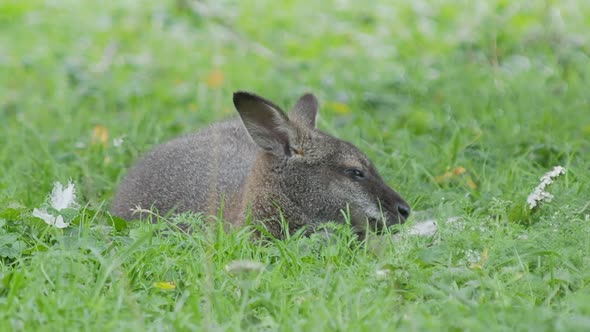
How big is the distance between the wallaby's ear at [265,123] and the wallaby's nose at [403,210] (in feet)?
2.16

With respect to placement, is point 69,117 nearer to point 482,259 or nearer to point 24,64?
point 24,64

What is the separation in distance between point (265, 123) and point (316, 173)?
0.38m

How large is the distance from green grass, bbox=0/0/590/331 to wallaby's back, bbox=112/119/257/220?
9.7 inches

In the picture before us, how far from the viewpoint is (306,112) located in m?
5.98

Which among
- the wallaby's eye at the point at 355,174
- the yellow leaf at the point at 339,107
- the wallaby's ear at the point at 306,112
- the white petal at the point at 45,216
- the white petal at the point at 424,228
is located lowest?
the yellow leaf at the point at 339,107

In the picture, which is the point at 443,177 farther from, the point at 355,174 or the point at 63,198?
the point at 63,198

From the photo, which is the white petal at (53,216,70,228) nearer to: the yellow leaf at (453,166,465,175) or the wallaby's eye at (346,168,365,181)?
the wallaby's eye at (346,168,365,181)

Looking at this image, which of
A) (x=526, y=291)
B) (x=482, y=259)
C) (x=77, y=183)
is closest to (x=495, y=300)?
(x=526, y=291)

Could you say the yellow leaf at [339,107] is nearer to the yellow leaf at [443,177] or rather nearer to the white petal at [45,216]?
the yellow leaf at [443,177]

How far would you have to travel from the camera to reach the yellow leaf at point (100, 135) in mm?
6919

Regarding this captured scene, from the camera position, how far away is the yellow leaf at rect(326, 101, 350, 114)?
25.2 feet

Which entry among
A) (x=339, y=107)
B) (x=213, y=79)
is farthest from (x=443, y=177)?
(x=213, y=79)

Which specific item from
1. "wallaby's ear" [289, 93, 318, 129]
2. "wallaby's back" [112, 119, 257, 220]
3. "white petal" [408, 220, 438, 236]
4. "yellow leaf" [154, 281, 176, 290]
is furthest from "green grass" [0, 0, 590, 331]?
"wallaby's ear" [289, 93, 318, 129]

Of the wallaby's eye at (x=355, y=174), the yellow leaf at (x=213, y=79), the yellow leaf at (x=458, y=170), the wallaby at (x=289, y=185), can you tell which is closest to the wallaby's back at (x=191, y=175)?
the wallaby at (x=289, y=185)
